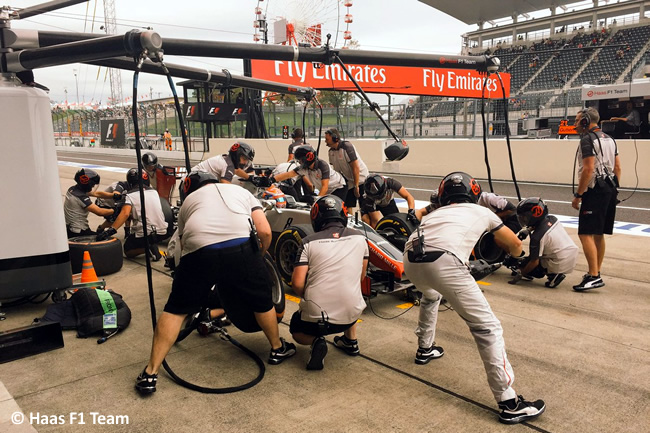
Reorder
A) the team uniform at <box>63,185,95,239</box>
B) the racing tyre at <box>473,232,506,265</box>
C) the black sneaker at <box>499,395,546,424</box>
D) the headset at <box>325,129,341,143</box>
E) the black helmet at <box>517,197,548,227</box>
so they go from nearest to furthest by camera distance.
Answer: the black sneaker at <box>499,395,546,424</box> → the black helmet at <box>517,197,548,227</box> → the racing tyre at <box>473,232,506,265</box> → the team uniform at <box>63,185,95,239</box> → the headset at <box>325,129,341,143</box>

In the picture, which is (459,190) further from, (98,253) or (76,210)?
(76,210)

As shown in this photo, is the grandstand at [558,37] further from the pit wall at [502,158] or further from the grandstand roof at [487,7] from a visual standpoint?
the pit wall at [502,158]

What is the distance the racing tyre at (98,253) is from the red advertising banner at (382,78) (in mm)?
17792

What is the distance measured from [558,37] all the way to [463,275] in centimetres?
5213

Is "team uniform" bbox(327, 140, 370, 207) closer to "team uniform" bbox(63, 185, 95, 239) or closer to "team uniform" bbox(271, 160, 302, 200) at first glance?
"team uniform" bbox(271, 160, 302, 200)

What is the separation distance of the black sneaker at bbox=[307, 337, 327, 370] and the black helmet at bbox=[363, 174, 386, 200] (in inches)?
124

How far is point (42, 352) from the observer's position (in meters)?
4.26

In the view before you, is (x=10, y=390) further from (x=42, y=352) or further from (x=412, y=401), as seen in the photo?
(x=412, y=401)

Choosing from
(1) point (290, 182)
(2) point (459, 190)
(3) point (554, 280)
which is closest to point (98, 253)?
(1) point (290, 182)

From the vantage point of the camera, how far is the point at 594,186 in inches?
228

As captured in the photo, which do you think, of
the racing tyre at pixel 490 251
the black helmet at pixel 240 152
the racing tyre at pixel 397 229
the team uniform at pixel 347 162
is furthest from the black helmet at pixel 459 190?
the team uniform at pixel 347 162

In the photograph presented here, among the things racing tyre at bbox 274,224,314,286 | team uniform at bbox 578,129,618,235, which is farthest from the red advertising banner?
racing tyre at bbox 274,224,314,286

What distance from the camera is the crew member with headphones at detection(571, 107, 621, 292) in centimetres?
572

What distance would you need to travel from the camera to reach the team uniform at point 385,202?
680cm
